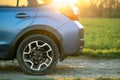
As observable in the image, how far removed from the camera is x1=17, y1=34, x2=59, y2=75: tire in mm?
9234

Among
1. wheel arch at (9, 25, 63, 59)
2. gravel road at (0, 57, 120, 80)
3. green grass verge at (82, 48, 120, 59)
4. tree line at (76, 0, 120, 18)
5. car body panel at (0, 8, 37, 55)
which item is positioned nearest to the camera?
car body panel at (0, 8, 37, 55)

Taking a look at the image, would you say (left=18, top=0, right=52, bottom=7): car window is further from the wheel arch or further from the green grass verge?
the green grass verge

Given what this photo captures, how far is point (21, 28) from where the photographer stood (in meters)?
9.09

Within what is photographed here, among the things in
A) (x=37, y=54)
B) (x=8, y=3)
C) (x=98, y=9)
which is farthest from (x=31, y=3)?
(x=98, y=9)

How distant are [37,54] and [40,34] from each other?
407mm

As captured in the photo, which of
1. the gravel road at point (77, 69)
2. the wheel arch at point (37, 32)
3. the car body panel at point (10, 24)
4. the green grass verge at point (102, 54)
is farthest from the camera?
the green grass verge at point (102, 54)

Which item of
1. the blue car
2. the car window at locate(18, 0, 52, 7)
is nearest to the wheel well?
the blue car

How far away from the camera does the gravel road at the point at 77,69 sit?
9273mm

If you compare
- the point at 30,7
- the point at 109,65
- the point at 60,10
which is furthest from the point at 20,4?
the point at 109,65

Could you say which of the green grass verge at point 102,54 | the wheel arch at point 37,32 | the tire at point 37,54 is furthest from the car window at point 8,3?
the green grass verge at point 102,54

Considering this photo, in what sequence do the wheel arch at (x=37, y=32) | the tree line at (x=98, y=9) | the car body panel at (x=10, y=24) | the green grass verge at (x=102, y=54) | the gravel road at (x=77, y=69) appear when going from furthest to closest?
1. the tree line at (x=98, y=9)
2. the green grass verge at (x=102, y=54)
3. the gravel road at (x=77, y=69)
4. the wheel arch at (x=37, y=32)
5. the car body panel at (x=10, y=24)

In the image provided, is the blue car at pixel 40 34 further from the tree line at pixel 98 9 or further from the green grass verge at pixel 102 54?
the tree line at pixel 98 9

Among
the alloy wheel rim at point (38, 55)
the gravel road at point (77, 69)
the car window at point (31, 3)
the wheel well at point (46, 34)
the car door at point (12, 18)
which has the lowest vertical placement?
the gravel road at point (77, 69)

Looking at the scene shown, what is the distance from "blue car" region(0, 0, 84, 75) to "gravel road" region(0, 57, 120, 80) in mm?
334
